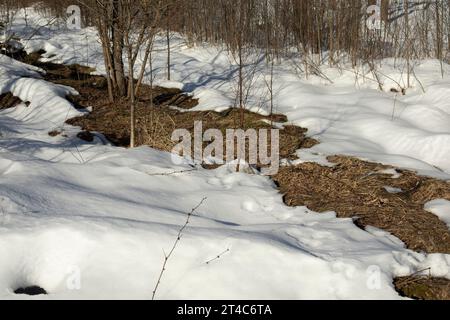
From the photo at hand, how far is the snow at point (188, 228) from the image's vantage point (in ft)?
8.12

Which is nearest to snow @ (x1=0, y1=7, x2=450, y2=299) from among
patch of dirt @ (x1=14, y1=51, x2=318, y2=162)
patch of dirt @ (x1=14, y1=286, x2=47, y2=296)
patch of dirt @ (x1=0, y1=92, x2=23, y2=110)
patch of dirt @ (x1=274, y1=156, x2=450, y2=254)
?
patch of dirt @ (x1=14, y1=286, x2=47, y2=296)

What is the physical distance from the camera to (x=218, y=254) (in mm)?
2664

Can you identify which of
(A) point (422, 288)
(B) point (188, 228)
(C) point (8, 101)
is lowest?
(A) point (422, 288)

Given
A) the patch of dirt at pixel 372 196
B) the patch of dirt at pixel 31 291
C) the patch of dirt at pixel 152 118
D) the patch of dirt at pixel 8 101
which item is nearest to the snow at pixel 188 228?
the patch of dirt at pixel 31 291

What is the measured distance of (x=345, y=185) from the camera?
4.25 metres

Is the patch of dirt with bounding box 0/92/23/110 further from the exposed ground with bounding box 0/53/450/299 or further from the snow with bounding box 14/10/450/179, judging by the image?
the snow with bounding box 14/10/450/179

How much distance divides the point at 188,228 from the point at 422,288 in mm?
1448

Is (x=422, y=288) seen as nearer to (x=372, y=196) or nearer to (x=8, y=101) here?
(x=372, y=196)

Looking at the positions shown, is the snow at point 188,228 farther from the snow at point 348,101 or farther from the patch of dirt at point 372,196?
the patch of dirt at point 372,196

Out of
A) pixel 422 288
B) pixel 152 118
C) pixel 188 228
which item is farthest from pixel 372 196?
pixel 152 118
